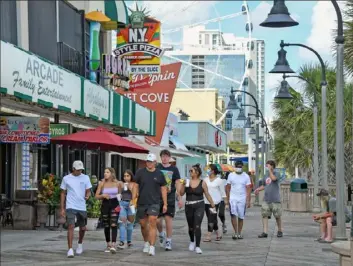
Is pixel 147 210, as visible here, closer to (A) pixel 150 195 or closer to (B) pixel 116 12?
(A) pixel 150 195

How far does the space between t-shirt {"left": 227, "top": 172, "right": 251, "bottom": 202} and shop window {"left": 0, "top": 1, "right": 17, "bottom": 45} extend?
6.23 m

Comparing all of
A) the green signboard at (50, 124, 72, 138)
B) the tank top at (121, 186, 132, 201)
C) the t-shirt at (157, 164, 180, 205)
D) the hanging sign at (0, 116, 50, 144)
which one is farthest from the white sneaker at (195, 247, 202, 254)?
the green signboard at (50, 124, 72, 138)

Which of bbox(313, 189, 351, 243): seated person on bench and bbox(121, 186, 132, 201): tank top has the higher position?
bbox(121, 186, 132, 201): tank top

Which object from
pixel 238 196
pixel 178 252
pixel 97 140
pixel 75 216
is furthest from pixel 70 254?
pixel 97 140

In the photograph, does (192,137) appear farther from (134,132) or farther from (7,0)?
(7,0)

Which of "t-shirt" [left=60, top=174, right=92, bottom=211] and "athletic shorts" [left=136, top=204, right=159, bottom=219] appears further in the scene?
"athletic shorts" [left=136, top=204, right=159, bottom=219]

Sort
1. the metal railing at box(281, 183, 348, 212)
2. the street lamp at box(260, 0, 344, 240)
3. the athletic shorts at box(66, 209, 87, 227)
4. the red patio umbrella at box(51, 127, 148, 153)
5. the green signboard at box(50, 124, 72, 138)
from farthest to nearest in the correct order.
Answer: the metal railing at box(281, 183, 348, 212) < the green signboard at box(50, 124, 72, 138) < the red patio umbrella at box(51, 127, 148, 153) < the street lamp at box(260, 0, 344, 240) < the athletic shorts at box(66, 209, 87, 227)

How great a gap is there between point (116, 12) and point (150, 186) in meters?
15.2

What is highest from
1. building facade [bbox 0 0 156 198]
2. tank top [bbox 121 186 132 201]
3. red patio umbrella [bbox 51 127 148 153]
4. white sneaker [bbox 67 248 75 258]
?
building facade [bbox 0 0 156 198]

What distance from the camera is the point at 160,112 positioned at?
110ft

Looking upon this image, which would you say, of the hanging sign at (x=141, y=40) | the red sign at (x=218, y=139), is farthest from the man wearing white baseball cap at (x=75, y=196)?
the red sign at (x=218, y=139)

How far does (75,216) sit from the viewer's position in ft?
44.8

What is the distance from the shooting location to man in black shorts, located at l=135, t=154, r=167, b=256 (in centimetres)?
1369

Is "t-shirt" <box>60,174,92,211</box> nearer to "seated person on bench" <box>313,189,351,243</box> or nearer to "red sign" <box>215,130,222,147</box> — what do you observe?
"seated person on bench" <box>313,189,351,243</box>
